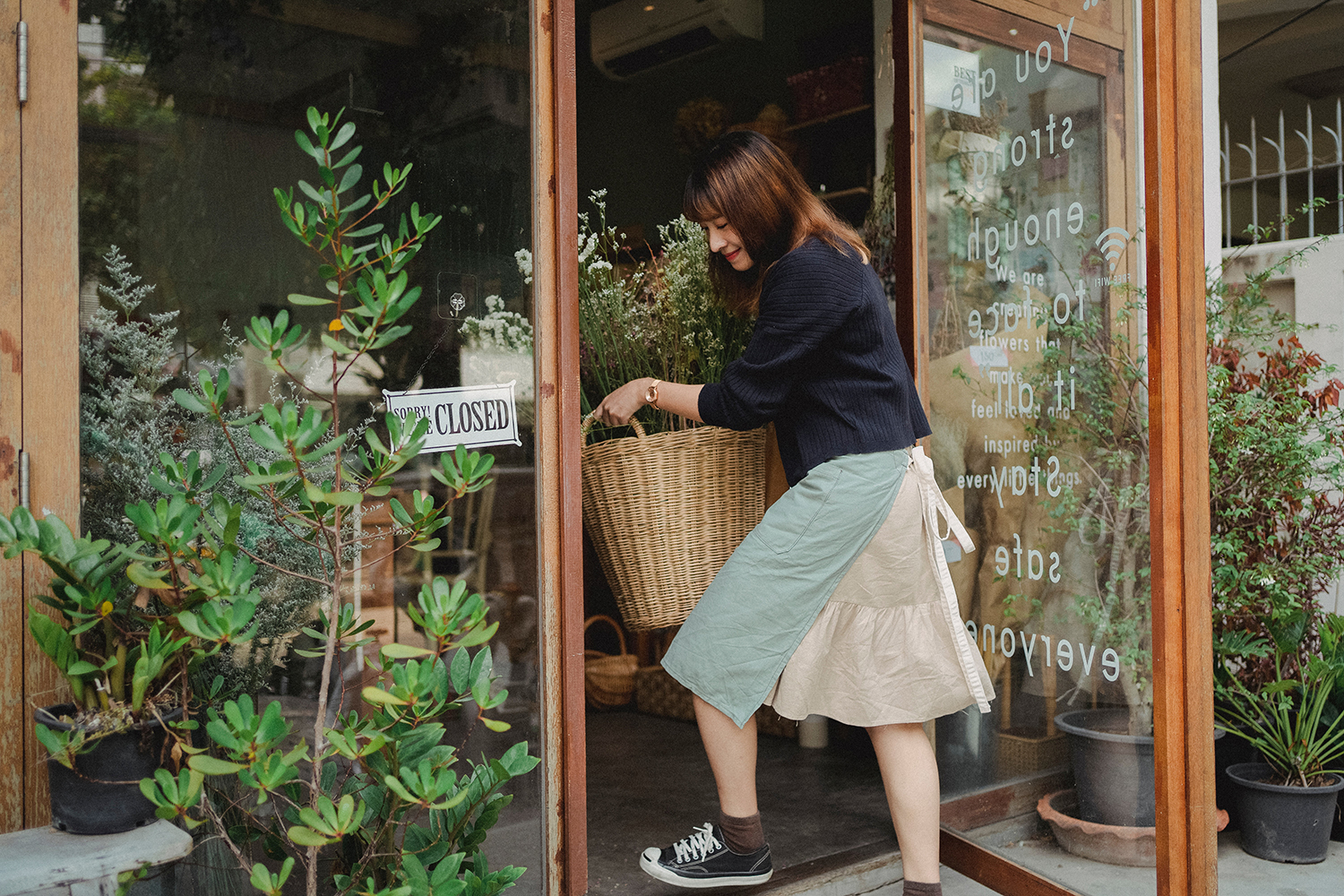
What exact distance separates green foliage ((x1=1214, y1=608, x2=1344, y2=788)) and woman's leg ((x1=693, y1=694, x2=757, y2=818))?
4.93 ft

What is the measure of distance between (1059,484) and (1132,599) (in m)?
0.33

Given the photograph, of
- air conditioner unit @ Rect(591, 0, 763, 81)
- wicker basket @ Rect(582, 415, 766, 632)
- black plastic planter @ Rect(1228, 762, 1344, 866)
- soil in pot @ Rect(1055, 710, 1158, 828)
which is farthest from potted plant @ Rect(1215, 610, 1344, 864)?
air conditioner unit @ Rect(591, 0, 763, 81)

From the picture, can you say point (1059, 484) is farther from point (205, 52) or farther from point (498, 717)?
point (205, 52)

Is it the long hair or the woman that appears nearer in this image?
the woman

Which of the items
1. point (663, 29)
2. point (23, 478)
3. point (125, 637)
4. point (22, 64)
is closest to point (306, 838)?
point (125, 637)

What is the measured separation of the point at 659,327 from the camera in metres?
2.67

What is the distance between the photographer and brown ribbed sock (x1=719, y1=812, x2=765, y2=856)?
2250 mm

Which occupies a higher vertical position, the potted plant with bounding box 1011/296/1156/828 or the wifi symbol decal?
the wifi symbol decal

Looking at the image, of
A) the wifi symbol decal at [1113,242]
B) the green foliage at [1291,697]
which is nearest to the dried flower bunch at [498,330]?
the wifi symbol decal at [1113,242]

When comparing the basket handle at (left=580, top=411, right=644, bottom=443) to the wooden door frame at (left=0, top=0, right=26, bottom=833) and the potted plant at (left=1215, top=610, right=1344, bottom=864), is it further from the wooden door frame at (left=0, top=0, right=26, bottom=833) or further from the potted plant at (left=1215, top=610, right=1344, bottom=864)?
the potted plant at (left=1215, top=610, right=1344, bottom=864)

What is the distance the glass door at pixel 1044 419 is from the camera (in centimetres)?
239

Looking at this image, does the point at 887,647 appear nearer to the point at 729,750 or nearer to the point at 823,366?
the point at 729,750

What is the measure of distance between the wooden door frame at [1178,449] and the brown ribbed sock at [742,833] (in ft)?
2.82

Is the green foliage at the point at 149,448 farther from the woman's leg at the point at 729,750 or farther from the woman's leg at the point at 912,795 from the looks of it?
the woman's leg at the point at 912,795
